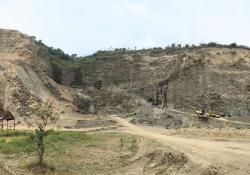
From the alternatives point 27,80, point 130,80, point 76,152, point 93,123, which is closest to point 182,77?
point 130,80

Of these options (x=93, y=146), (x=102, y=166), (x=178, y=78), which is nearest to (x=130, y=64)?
(x=178, y=78)

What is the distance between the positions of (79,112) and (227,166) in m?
42.5

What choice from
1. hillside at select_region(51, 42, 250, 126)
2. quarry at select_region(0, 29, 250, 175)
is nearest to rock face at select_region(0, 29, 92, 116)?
quarry at select_region(0, 29, 250, 175)

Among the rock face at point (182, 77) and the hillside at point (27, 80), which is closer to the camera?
the hillside at point (27, 80)

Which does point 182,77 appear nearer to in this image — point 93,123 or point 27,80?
point 27,80

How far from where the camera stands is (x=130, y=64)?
78625 mm

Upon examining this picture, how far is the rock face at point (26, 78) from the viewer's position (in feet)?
195

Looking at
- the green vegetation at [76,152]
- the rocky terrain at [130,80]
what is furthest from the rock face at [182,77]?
the green vegetation at [76,152]

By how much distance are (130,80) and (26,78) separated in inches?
680

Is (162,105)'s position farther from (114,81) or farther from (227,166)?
(227,166)

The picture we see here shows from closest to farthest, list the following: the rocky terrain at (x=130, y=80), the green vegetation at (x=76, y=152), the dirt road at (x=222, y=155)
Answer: the dirt road at (x=222, y=155) → the green vegetation at (x=76, y=152) → the rocky terrain at (x=130, y=80)

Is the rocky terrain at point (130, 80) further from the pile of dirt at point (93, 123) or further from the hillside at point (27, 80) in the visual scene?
the pile of dirt at point (93, 123)

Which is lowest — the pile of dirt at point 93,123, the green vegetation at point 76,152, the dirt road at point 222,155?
the green vegetation at point 76,152

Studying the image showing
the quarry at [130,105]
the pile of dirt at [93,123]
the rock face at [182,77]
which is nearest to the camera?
the quarry at [130,105]
